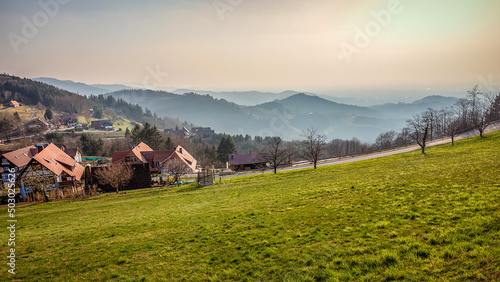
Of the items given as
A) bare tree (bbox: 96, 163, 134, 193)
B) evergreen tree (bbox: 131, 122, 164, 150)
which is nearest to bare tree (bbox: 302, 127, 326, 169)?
bare tree (bbox: 96, 163, 134, 193)

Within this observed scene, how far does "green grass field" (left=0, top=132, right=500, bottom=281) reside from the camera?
679 centimetres

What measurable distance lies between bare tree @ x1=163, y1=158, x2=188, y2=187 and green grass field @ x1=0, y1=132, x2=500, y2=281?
2902 centimetres

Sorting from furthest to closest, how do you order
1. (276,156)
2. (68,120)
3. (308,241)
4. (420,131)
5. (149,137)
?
(68,120) → (149,137) → (420,131) → (276,156) → (308,241)

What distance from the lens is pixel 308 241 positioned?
9.23 metres

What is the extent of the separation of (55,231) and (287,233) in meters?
16.3

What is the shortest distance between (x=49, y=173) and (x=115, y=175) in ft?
42.4

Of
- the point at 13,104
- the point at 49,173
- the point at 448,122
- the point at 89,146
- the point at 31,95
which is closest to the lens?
the point at 49,173

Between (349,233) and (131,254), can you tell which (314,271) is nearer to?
(349,233)

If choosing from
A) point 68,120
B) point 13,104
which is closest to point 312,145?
point 68,120

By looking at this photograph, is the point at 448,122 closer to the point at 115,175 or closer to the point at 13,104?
the point at 115,175

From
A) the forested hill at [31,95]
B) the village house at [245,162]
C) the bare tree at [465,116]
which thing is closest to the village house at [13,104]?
the forested hill at [31,95]

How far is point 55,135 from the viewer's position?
4215 inches

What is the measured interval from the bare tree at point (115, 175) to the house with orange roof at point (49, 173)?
4.36m

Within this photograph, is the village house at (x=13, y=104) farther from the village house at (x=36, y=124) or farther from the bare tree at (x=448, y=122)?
the bare tree at (x=448, y=122)
